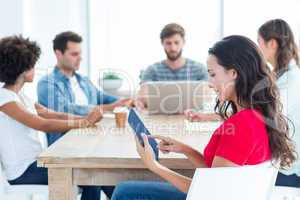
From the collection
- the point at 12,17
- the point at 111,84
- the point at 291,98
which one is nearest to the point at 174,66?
the point at 111,84

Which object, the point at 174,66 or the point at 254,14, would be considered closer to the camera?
the point at 174,66

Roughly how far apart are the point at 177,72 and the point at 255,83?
2055mm

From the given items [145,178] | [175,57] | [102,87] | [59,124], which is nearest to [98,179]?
[145,178]

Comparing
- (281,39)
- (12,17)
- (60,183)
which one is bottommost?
(60,183)

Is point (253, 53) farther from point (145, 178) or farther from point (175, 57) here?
point (175, 57)

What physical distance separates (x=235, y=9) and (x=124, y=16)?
4.10 feet

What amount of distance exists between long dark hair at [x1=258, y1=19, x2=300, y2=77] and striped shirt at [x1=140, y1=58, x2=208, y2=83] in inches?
46.0

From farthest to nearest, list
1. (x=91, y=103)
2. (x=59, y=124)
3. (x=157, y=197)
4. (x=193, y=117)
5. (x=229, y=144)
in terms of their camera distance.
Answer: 1. (x=91, y=103)
2. (x=193, y=117)
3. (x=59, y=124)
4. (x=157, y=197)
5. (x=229, y=144)

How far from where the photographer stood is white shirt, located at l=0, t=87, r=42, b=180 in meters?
2.21

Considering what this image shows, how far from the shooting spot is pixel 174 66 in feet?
11.8

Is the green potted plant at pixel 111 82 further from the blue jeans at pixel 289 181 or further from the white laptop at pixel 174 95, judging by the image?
the blue jeans at pixel 289 181

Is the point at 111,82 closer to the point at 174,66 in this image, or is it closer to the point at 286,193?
the point at 174,66

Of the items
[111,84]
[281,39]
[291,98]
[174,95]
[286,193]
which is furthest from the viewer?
[111,84]

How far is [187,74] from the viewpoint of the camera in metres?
3.56
